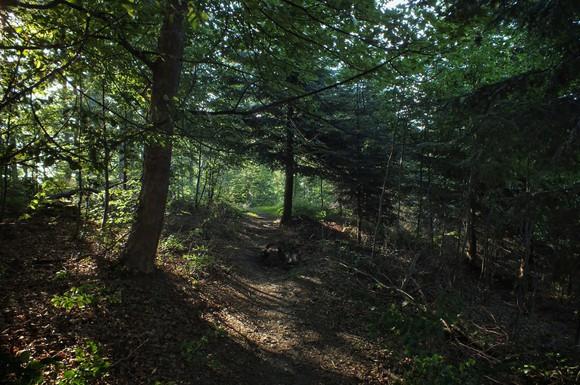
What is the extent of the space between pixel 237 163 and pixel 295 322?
437cm

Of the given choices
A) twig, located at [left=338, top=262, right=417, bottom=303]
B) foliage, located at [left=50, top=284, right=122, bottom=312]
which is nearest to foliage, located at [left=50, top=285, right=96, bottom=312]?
foliage, located at [left=50, top=284, right=122, bottom=312]

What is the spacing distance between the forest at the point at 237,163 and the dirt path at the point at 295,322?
6cm

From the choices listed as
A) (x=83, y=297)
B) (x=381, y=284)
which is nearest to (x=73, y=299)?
(x=83, y=297)

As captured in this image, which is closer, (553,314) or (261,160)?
(553,314)

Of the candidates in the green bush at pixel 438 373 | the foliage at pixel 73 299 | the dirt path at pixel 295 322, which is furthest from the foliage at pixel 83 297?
the green bush at pixel 438 373

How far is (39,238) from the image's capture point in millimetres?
7270

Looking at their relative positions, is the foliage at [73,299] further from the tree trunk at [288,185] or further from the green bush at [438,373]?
the tree trunk at [288,185]

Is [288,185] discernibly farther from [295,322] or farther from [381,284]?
[295,322]

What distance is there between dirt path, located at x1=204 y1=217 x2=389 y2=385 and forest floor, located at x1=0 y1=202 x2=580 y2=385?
0.04 metres

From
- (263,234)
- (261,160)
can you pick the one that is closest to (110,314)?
(263,234)

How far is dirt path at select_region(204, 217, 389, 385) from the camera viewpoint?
20.2ft

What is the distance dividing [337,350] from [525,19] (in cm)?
748

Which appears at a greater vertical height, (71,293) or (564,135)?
(564,135)

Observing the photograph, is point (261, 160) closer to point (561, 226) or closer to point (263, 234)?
point (263, 234)
